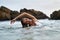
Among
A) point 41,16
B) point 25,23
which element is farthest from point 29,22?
point 41,16

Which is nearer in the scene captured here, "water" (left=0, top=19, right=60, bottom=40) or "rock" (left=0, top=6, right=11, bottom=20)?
"water" (left=0, top=19, right=60, bottom=40)

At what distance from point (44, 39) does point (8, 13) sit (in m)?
82.3

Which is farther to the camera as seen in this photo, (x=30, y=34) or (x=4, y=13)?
(x=4, y=13)

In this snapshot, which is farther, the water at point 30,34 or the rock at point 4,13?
the rock at point 4,13

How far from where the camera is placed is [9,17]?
8919 cm

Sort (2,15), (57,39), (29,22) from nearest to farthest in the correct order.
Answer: (57,39) < (29,22) < (2,15)

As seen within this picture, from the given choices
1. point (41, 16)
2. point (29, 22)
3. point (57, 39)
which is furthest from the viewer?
point (41, 16)

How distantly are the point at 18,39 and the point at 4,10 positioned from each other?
80.8 metres

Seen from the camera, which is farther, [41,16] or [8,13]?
[41,16]

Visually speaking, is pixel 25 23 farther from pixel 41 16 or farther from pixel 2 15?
pixel 41 16

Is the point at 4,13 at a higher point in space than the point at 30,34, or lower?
higher

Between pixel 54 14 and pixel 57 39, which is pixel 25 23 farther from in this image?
pixel 54 14

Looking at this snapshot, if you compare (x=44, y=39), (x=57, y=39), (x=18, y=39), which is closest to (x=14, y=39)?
(x=18, y=39)

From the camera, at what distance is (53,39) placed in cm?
909
